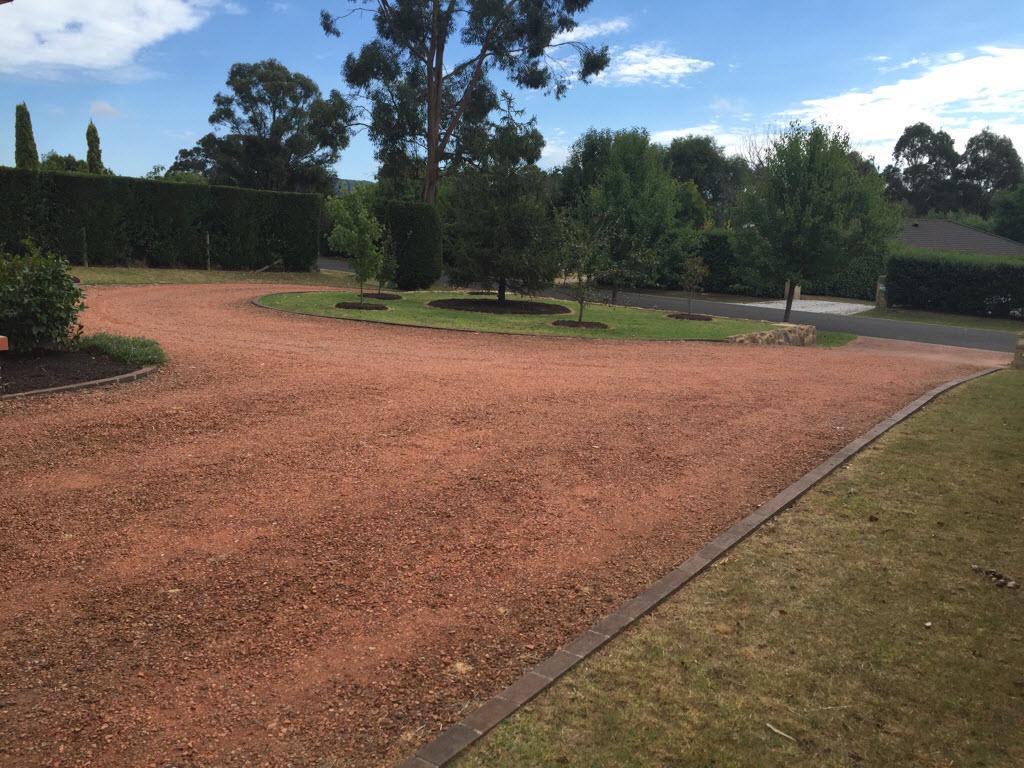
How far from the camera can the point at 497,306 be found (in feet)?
66.8

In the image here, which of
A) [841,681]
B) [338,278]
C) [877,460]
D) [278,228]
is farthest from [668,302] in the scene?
[841,681]

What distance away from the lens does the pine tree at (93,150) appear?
1542 inches

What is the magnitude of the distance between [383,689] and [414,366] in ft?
24.9

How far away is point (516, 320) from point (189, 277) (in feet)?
39.8

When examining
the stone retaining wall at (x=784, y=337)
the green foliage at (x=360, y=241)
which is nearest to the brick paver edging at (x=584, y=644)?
the stone retaining wall at (x=784, y=337)

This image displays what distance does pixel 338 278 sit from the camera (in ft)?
92.4

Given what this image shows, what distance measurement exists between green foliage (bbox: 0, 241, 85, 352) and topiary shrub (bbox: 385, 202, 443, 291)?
52.0 feet

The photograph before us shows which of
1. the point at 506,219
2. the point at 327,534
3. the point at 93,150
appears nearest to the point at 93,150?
the point at 93,150

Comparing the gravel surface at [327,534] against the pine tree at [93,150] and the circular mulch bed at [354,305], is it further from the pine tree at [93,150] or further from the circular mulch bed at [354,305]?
the pine tree at [93,150]

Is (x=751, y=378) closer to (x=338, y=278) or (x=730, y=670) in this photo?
(x=730, y=670)

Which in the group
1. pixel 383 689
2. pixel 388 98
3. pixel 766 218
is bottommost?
pixel 383 689

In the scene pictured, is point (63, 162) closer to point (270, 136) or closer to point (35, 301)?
point (270, 136)

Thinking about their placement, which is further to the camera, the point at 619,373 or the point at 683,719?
the point at 619,373

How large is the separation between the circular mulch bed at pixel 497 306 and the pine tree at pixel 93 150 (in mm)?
27933
